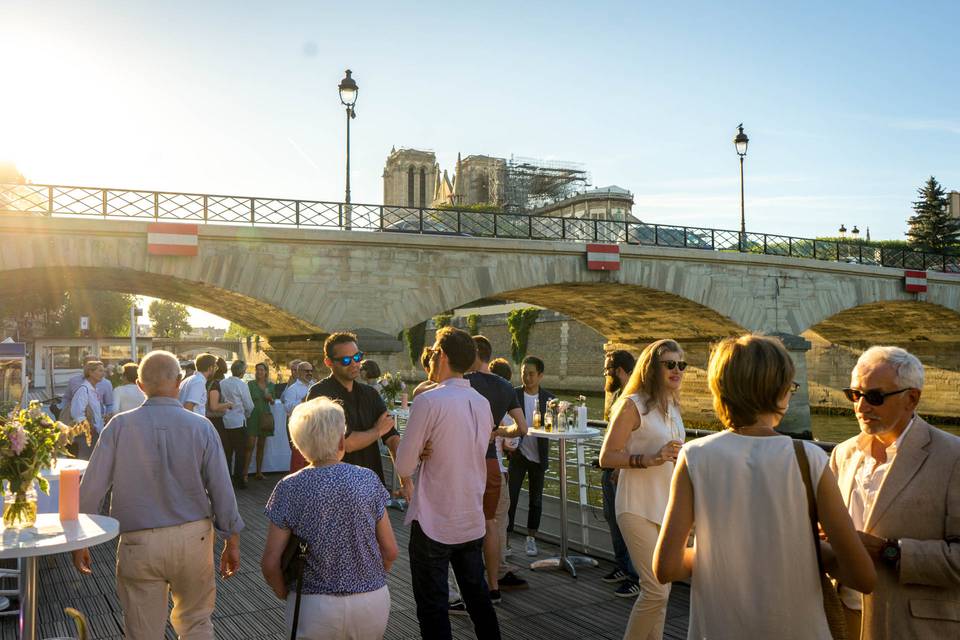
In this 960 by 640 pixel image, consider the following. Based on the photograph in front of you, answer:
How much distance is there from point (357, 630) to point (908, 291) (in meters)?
29.8

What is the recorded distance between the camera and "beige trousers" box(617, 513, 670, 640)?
374 cm

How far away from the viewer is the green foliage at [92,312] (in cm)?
4641

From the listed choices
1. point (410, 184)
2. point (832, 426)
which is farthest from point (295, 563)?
point (410, 184)

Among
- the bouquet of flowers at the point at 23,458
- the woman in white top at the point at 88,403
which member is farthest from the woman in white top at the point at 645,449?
the woman in white top at the point at 88,403

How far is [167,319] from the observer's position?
10394 centimetres

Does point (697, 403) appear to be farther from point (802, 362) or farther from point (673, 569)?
point (673, 569)

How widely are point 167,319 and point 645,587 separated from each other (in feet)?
354

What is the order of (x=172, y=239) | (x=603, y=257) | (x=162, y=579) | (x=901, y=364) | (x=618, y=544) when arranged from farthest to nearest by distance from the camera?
1. (x=603, y=257)
2. (x=172, y=239)
3. (x=618, y=544)
4. (x=162, y=579)
5. (x=901, y=364)

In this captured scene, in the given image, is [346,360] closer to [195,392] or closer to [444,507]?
[444,507]

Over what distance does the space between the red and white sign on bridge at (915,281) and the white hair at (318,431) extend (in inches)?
1154

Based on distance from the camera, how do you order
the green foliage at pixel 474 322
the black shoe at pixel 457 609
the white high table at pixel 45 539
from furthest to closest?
the green foliage at pixel 474 322
the black shoe at pixel 457 609
the white high table at pixel 45 539

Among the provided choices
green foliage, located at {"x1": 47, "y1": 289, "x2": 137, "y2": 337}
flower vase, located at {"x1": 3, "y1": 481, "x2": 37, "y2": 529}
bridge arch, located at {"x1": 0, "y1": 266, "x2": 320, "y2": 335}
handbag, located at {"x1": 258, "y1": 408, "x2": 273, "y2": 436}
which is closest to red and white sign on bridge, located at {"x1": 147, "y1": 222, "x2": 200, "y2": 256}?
bridge arch, located at {"x1": 0, "y1": 266, "x2": 320, "y2": 335}

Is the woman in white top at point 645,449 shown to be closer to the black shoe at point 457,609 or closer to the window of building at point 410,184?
the black shoe at point 457,609

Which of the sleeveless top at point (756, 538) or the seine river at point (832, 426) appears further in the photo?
the seine river at point (832, 426)
